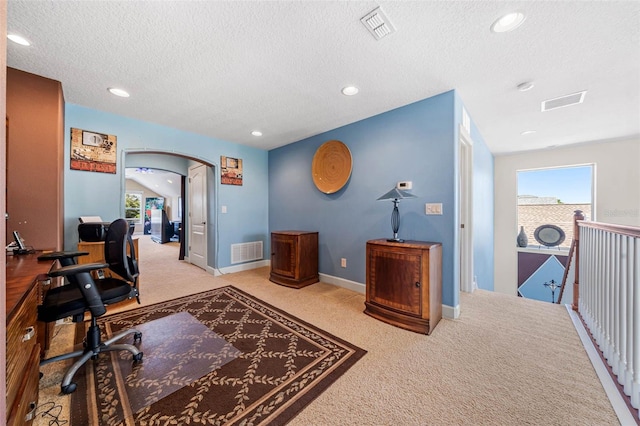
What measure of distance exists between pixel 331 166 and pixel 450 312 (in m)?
2.46

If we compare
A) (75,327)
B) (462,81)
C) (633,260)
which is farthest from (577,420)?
(75,327)

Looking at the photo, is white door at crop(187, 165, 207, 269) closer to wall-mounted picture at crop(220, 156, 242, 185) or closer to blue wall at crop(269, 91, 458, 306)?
wall-mounted picture at crop(220, 156, 242, 185)

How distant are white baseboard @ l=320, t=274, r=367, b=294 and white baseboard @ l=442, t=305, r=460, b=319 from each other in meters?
1.03

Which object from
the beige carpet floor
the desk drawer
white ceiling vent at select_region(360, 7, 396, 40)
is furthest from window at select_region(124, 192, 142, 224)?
white ceiling vent at select_region(360, 7, 396, 40)

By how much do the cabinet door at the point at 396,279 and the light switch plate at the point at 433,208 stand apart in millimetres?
617

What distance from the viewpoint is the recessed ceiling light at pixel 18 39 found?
1699mm

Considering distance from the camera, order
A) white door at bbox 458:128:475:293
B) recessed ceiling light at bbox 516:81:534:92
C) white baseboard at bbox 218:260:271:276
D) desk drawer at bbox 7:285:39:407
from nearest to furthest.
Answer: desk drawer at bbox 7:285:39:407 < recessed ceiling light at bbox 516:81:534:92 < white door at bbox 458:128:475:293 < white baseboard at bbox 218:260:271:276

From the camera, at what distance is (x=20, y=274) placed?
1383mm

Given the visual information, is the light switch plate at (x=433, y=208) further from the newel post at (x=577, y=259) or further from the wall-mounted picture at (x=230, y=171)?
the wall-mounted picture at (x=230, y=171)

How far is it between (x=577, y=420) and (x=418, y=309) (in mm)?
1077

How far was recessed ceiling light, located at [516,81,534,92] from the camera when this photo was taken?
233 cm

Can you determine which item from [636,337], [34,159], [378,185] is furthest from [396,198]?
Result: [34,159]

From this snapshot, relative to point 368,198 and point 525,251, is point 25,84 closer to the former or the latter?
point 368,198

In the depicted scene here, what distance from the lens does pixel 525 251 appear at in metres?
5.12
